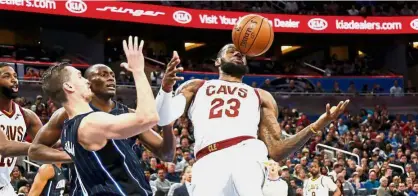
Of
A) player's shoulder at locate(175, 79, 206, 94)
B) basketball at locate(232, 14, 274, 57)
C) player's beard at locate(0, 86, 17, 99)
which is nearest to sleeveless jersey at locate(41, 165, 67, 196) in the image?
player's beard at locate(0, 86, 17, 99)

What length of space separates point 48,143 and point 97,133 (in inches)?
58.6

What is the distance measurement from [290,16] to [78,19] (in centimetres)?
909

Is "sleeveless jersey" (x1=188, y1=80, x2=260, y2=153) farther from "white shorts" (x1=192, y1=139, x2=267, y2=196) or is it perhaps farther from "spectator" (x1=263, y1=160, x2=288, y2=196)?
"spectator" (x1=263, y1=160, x2=288, y2=196)

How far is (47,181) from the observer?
8.36m

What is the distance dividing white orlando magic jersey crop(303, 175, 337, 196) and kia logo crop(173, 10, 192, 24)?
624 inches

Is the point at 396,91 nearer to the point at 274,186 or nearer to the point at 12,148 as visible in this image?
the point at 274,186

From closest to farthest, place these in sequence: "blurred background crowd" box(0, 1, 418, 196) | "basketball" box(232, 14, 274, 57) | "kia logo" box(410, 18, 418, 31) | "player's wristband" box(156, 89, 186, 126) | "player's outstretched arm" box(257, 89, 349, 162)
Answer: "player's wristband" box(156, 89, 186, 126)
"player's outstretched arm" box(257, 89, 349, 162)
"basketball" box(232, 14, 274, 57)
"blurred background crowd" box(0, 1, 418, 196)
"kia logo" box(410, 18, 418, 31)

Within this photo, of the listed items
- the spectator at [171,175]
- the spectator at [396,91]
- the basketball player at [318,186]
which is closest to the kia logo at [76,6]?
the spectator at [171,175]

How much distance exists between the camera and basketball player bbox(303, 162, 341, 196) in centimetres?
1473

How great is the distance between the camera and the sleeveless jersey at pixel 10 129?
7.43 m

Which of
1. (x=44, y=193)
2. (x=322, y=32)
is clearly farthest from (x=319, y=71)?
(x=44, y=193)

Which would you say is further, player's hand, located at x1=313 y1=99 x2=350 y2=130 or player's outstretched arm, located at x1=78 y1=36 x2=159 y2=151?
player's hand, located at x1=313 y1=99 x2=350 y2=130

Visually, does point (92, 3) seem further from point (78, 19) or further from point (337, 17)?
point (337, 17)

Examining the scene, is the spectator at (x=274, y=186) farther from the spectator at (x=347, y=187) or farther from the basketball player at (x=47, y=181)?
the basketball player at (x=47, y=181)
